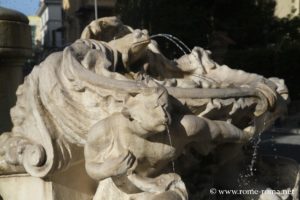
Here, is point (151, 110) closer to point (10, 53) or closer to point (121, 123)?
point (121, 123)

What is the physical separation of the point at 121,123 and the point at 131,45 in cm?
91

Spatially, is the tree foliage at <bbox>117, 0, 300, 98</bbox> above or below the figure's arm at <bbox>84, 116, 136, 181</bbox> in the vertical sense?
below

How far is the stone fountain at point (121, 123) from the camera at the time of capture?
10.7ft

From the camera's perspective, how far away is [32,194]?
388 cm

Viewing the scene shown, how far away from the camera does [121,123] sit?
325 centimetres

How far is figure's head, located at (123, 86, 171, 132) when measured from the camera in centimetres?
309

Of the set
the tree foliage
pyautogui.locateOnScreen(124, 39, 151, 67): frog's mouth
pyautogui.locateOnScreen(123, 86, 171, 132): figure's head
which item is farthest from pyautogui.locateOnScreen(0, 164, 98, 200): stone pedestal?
the tree foliage

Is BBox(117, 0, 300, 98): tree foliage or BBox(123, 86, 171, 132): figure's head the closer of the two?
BBox(123, 86, 171, 132): figure's head

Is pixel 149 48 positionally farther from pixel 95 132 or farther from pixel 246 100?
pixel 95 132

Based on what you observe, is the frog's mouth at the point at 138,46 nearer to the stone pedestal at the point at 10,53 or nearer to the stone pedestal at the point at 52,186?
the stone pedestal at the point at 52,186

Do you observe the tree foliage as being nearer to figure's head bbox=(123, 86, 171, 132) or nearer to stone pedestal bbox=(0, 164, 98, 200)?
stone pedestal bbox=(0, 164, 98, 200)

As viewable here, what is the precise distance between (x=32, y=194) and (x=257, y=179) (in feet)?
4.87

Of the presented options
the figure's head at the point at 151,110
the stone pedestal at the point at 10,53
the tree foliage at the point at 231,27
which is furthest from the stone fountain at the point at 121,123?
the tree foliage at the point at 231,27

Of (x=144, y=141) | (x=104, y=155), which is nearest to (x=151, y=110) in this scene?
(x=144, y=141)
